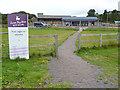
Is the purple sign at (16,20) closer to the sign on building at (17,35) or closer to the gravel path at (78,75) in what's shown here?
the sign on building at (17,35)

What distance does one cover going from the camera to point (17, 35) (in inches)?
285

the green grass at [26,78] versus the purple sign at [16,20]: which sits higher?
the purple sign at [16,20]

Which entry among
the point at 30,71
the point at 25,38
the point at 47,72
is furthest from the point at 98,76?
the point at 25,38

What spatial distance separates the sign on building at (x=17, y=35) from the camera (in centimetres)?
714

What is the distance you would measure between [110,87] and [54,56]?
4358mm

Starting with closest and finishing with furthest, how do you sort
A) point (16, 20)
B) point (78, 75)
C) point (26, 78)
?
point (26, 78)
point (78, 75)
point (16, 20)

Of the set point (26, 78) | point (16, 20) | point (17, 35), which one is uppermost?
point (16, 20)

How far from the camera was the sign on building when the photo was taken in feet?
23.4

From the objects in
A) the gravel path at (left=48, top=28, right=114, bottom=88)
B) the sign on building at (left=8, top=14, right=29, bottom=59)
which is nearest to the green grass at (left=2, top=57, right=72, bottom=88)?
the gravel path at (left=48, top=28, right=114, bottom=88)

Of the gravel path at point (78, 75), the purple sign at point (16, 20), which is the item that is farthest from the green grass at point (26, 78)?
the purple sign at point (16, 20)

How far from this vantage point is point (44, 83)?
14.6ft

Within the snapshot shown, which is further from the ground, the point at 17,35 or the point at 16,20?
the point at 16,20

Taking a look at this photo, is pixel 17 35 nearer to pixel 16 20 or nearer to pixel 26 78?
pixel 16 20

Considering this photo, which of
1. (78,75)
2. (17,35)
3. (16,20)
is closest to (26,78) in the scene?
(78,75)
